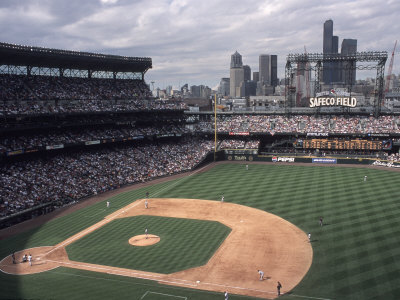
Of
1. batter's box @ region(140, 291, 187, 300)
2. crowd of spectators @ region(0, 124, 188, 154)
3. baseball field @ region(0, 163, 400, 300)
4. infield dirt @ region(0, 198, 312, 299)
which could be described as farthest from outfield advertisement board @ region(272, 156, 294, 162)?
batter's box @ region(140, 291, 187, 300)

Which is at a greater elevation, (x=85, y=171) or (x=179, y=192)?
(x=85, y=171)

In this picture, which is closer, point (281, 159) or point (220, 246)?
point (220, 246)

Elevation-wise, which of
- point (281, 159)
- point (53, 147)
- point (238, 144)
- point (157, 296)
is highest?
point (53, 147)

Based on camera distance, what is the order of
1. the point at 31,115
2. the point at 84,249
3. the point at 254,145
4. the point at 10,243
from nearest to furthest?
the point at 84,249 < the point at 10,243 < the point at 31,115 < the point at 254,145

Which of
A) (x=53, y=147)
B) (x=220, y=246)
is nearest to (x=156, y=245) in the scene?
(x=220, y=246)

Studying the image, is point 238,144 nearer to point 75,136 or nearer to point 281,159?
point 281,159

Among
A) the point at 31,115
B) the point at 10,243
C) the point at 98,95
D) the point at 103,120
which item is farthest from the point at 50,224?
the point at 98,95

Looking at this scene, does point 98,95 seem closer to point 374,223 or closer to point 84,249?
point 84,249
